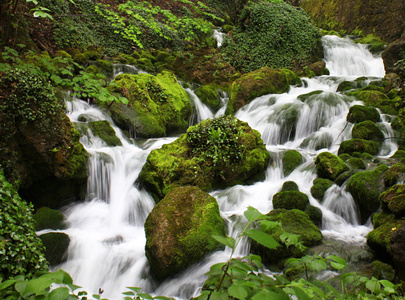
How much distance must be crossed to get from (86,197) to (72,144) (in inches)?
49.9

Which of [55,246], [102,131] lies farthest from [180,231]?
[102,131]

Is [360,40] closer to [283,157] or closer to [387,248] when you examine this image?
[283,157]

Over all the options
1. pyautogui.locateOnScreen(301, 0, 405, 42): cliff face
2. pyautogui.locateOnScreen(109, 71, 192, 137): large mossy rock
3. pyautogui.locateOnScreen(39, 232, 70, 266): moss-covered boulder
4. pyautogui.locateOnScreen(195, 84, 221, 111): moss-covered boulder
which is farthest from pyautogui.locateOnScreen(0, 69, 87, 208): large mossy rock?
pyautogui.locateOnScreen(301, 0, 405, 42): cliff face

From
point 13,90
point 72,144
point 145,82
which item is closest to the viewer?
point 13,90

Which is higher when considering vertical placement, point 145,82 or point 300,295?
point 145,82

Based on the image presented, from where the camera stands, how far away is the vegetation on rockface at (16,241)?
8.78 feet

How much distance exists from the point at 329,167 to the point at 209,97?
24.0 feet

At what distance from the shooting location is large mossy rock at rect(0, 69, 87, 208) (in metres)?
4.79

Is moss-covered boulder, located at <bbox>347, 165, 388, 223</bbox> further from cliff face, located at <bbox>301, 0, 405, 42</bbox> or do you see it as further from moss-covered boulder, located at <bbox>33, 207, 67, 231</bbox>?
cliff face, located at <bbox>301, 0, 405, 42</bbox>

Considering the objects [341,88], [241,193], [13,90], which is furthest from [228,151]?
[341,88]

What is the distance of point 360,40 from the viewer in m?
19.7

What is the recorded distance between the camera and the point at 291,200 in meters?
5.57

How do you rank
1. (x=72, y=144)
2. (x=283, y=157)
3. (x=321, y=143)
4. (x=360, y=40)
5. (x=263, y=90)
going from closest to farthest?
(x=72, y=144), (x=283, y=157), (x=321, y=143), (x=263, y=90), (x=360, y=40)

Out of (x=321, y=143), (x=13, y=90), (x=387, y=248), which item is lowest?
(x=387, y=248)
